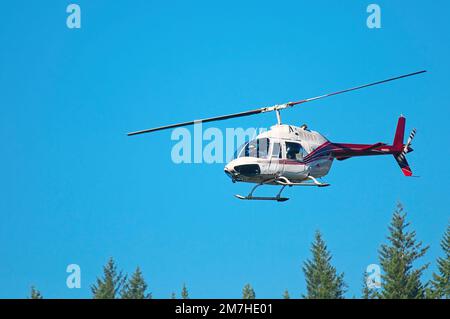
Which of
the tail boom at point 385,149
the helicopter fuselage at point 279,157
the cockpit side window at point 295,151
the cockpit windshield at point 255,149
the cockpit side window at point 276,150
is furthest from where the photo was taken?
the tail boom at point 385,149

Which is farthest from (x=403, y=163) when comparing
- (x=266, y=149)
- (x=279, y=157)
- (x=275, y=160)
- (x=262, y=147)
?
(x=262, y=147)

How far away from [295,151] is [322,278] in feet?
90.4

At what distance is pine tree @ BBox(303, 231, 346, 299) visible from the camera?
3167 inches

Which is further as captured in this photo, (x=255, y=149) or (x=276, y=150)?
(x=276, y=150)

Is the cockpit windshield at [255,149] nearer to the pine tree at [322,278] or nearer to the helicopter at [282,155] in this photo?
the helicopter at [282,155]

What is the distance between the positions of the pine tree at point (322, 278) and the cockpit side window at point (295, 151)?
80.5 feet

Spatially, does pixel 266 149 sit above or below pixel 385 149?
below

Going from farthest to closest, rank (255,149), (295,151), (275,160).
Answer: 1. (295,151)
2. (275,160)
3. (255,149)

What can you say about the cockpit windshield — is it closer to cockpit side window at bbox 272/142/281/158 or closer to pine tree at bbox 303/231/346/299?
cockpit side window at bbox 272/142/281/158

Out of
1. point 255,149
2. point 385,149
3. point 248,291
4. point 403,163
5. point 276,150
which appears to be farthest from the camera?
point 248,291

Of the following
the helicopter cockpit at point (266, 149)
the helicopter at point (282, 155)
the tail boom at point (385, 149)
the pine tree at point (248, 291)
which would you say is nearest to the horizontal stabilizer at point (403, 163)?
the tail boom at point (385, 149)

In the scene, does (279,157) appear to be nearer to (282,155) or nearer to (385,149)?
(282,155)

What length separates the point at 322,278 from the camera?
82438 millimetres

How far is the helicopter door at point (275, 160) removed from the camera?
55.5 m
